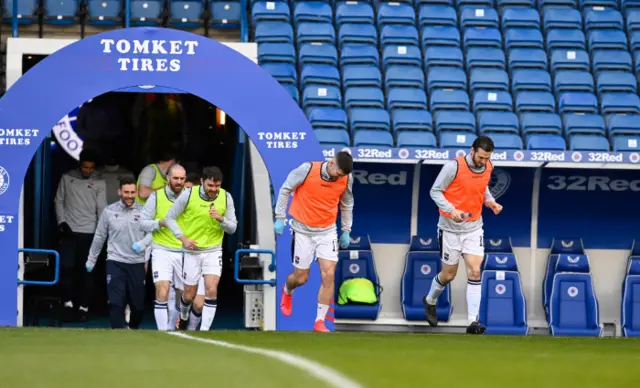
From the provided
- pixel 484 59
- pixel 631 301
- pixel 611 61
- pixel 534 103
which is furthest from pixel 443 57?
pixel 631 301

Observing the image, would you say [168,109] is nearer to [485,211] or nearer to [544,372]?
[485,211]

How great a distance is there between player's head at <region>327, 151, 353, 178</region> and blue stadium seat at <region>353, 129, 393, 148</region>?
3212 mm

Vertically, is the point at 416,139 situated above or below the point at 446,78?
below

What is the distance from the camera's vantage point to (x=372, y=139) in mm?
18219

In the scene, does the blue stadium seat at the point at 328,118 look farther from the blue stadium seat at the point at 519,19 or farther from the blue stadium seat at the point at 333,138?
the blue stadium seat at the point at 519,19

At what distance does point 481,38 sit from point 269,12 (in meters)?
3.14

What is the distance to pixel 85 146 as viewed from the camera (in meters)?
20.5

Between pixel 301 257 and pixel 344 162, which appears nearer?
pixel 344 162

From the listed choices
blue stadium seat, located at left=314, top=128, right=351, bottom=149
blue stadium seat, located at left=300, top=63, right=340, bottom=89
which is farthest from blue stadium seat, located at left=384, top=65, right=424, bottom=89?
blue stadium seat, located at left=314, top=128, right=351, bottom=149

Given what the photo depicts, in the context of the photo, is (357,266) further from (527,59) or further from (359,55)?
(527,59)

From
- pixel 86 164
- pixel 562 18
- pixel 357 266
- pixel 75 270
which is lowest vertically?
pixel 75 270

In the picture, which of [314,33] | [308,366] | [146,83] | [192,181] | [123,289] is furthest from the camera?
[314,33]

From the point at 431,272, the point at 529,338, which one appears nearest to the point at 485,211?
the point at 431,272

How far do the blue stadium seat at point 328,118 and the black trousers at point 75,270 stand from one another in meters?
3.43
